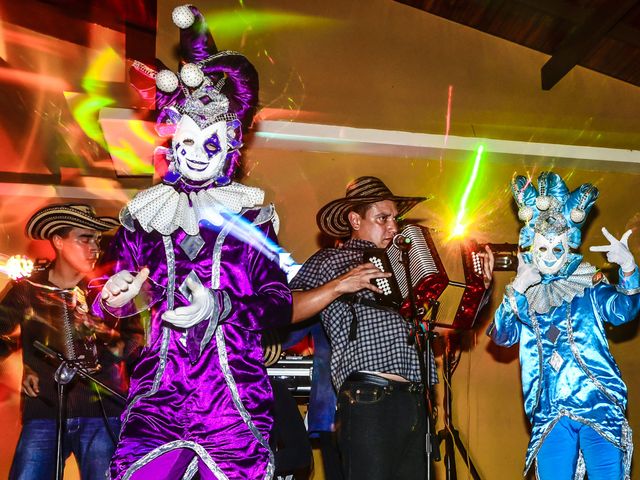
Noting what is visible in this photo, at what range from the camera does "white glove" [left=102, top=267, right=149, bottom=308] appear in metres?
2.60

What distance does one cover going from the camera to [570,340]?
3.71 meters

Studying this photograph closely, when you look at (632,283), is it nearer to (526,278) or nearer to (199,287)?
(526,278)

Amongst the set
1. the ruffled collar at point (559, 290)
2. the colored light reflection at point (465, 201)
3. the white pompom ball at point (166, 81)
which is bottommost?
the ruffled collar at point (559, 290)

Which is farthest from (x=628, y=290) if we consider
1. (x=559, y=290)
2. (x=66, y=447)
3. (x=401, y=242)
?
(x=66, y=447)

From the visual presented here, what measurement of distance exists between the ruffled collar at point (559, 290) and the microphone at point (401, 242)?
0.71 m

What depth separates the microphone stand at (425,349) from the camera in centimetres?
330

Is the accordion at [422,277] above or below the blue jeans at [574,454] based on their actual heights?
above

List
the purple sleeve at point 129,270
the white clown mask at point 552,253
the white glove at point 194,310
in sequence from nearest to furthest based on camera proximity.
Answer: the white glove at point 194,310 → the purple sleeve at point 129,270 → the white clown mask at point 552,253

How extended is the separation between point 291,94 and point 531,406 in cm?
289

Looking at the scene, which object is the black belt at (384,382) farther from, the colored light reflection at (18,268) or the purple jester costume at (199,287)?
the colored light reflection at (18,268)

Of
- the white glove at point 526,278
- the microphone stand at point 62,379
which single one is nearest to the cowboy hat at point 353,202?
the white glove at point 526,278

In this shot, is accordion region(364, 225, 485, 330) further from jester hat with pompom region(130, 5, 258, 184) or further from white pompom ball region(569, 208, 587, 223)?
jester hat with pompom region(130, 5, 258, 184)

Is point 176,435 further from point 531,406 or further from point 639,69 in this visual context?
point 639,69

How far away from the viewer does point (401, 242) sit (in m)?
3.62
